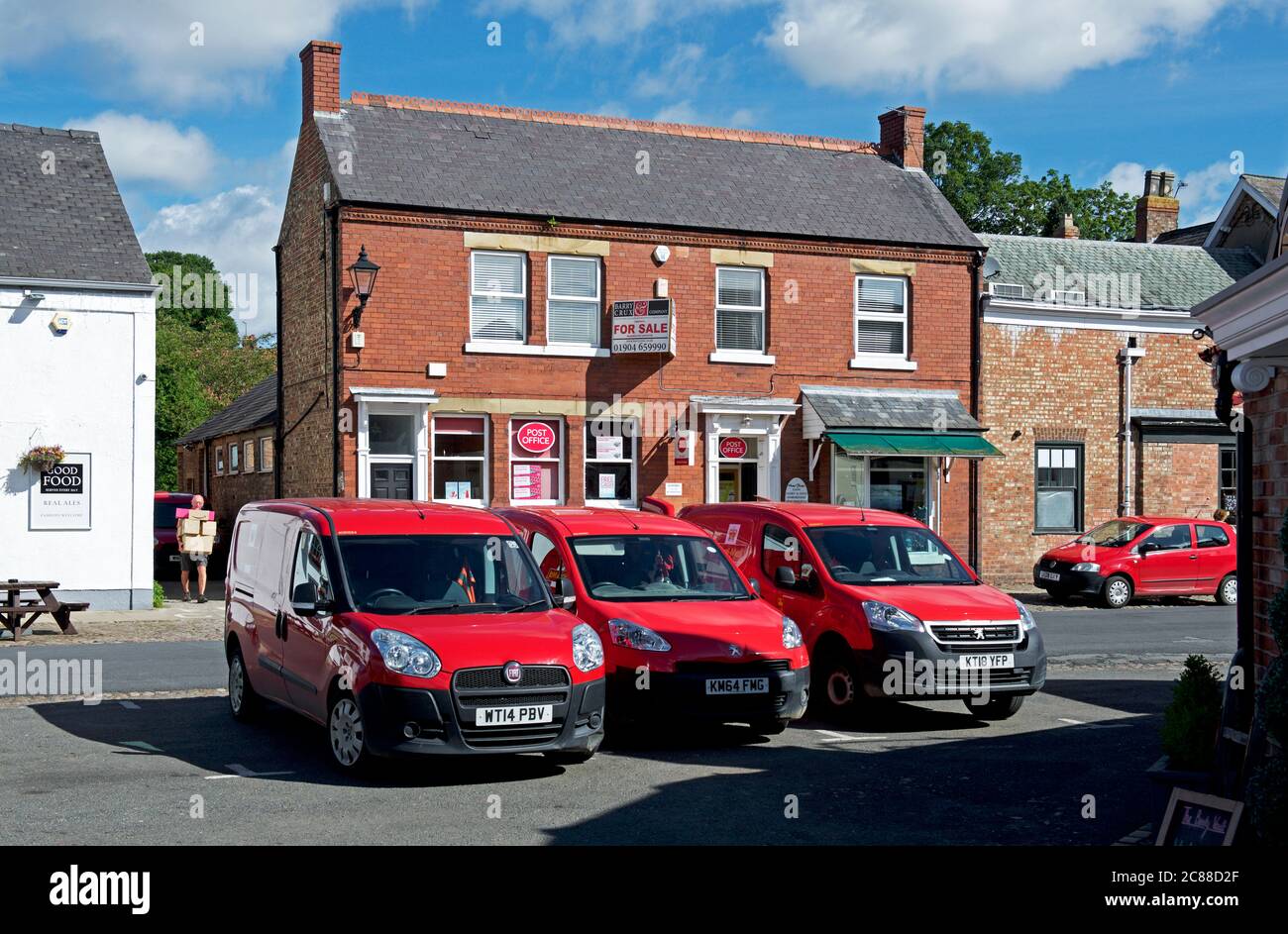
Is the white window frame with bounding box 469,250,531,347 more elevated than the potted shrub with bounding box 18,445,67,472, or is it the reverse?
the white window frame with bounding box 469,250,531,347

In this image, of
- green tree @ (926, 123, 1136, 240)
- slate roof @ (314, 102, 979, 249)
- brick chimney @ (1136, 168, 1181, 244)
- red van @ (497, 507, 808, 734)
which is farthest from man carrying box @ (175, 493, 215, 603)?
green tree @ (926, 123, 1136, 240)

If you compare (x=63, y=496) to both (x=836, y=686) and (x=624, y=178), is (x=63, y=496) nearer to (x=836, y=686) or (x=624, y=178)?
(x=624, y=178)

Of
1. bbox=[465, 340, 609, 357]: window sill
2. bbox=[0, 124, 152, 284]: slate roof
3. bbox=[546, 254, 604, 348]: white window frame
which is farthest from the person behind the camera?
bbox=[546, 254, 604, 348]: white window frame

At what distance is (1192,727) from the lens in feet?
28.4

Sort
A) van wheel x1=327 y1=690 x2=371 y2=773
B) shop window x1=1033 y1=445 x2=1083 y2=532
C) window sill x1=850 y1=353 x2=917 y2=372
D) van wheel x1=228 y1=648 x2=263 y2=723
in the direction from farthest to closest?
shop window x1=1033 y1=445 x2=1083 y2=532 < window sill x1=850 y1=353 x2=917 y2=372 < van wheel x1=228 y1=648 x2=263 y2=723 < van wheel x1=327 y1=690 x2=371 y2=773

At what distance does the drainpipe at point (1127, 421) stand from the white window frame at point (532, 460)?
1245 cm

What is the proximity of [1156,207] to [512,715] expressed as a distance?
116 ft

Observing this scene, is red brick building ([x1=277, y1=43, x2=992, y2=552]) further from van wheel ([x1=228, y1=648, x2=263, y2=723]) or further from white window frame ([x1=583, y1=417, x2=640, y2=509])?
van wheel ([x1=228, y1=648, x2=263, y2=723])

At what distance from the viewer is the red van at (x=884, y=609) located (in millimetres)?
11734

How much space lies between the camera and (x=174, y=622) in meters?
→ 20.6

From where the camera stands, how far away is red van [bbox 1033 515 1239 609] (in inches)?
993

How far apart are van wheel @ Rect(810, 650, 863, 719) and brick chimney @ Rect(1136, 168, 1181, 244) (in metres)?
30.6
